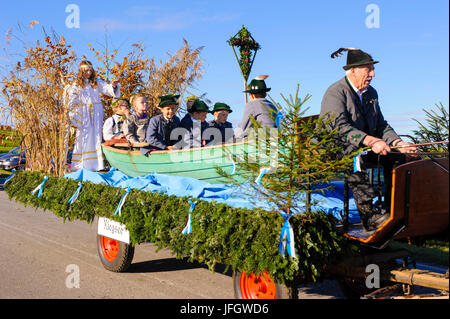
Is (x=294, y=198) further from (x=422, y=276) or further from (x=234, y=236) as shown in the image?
(x=422, y=276)

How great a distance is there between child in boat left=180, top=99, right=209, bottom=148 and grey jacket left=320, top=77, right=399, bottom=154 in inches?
95.4

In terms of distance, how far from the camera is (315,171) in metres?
3.33

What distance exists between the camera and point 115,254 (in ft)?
17.7

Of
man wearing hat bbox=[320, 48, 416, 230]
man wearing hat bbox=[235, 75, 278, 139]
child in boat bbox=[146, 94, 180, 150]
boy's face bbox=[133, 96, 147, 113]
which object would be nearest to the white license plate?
child in boat bbox=[146, 94, 180, 150]

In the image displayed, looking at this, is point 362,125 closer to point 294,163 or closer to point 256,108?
point 294,163

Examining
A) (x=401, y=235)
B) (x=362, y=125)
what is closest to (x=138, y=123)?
(x=362, y=125)

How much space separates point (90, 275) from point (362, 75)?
3618 mm

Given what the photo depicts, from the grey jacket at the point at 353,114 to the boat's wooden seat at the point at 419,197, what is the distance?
0.63m

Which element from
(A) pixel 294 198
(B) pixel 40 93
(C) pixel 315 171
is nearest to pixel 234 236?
(A) pixel 294 198

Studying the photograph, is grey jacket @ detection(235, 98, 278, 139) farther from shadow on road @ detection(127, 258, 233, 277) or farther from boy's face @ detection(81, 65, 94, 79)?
boy's face @ detection(81, 65, 94, 79)

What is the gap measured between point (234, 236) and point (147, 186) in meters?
1.61

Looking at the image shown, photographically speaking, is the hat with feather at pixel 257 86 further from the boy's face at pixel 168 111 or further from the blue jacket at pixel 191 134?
the boy's face at pixel 168 111

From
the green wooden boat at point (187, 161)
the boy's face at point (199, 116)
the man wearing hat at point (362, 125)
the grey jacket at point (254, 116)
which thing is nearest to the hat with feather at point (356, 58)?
the man wearing hat at point (362, 125)

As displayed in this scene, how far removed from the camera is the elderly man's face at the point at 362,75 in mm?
3955
